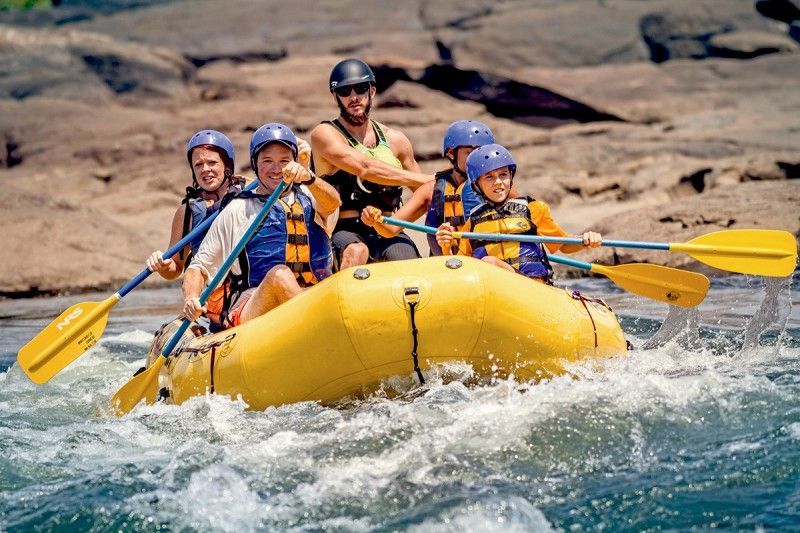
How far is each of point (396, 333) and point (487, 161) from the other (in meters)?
1.50

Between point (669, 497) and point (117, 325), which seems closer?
point (669, 497)

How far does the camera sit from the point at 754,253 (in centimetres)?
595

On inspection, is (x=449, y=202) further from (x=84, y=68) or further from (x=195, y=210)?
(x=84, y=68)

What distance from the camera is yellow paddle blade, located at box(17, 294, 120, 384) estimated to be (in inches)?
248

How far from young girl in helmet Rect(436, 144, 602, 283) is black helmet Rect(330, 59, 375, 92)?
786mm

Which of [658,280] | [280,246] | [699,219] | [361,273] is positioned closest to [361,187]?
[280,246]

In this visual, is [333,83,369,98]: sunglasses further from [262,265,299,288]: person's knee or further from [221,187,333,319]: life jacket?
[262,265,299,288]: person's knee

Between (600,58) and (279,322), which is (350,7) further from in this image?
(279,322)

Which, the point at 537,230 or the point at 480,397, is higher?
the point at 537,230

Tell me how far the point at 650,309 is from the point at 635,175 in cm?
636

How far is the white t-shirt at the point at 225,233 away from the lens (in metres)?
5.86

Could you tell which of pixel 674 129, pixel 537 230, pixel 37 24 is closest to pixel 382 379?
pixel 537 230

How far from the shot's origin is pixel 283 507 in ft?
13.1

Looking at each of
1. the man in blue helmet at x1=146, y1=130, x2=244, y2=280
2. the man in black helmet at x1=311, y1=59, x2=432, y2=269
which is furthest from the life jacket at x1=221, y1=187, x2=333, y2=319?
the man in blue helmet at x1=146, y1=130, x2=244, y2=280
